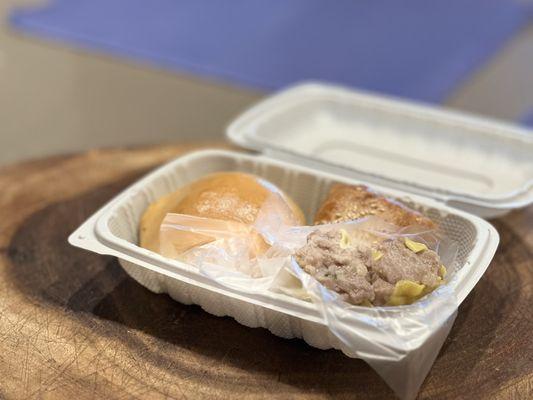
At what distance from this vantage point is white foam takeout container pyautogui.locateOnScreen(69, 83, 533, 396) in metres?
0.80

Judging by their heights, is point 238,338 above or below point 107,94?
above

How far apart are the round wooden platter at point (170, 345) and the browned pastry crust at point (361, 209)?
14 centimetres

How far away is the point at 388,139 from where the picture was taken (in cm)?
132

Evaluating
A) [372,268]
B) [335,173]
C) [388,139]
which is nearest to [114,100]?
[388,139]

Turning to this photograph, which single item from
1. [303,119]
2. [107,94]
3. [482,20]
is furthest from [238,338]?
[482,20]

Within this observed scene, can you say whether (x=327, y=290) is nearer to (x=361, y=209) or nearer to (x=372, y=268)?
(x=372, y=268)

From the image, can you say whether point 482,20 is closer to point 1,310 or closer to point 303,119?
point 303,119

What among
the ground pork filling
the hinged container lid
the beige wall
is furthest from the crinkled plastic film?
the beige wall

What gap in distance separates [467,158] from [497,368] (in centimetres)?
55

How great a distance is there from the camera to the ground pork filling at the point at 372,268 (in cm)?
74

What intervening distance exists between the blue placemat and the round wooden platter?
1517mm

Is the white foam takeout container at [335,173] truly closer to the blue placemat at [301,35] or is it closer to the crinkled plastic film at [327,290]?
the crinkled plastic film at [327,290]

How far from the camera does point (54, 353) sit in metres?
0.81

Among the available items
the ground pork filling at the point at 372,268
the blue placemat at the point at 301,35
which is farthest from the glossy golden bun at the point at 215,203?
the blue placemat at the point at 301,35
